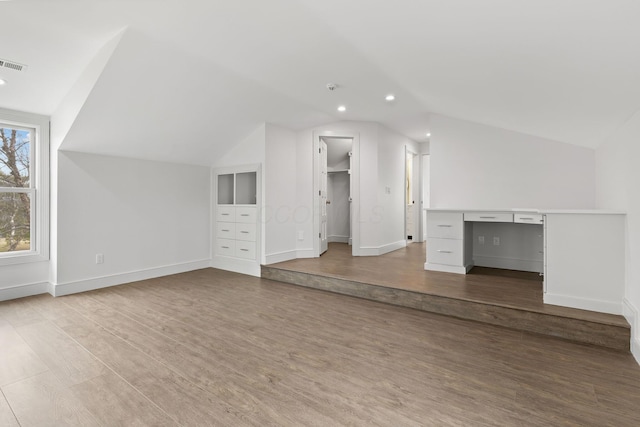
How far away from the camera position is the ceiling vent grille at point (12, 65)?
9.24ft

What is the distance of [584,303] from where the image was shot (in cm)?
266

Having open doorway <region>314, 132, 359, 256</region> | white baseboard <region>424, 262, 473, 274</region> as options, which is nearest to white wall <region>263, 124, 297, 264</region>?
open doorway <region>314, 132, 359, 256</region>

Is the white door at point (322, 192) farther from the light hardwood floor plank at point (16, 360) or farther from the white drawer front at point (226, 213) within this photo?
the light hardwood floor plank at point (16, 360)

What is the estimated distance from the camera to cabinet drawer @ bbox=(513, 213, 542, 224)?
3369 millimetres

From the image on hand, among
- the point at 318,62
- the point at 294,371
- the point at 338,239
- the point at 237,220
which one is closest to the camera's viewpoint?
the point at 294,371

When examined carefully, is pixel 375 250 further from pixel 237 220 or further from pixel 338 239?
pixel 237 220

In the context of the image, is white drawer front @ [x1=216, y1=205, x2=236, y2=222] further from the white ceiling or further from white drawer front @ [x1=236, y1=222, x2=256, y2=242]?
the white ceiling

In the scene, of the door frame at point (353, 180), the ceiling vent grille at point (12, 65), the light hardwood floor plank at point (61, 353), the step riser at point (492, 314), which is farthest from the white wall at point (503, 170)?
the ceiling vent grille at point (12, 65)

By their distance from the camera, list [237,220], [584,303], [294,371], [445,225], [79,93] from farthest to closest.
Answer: [237,220], [445,225], [79,93], [584,303], [294,371]

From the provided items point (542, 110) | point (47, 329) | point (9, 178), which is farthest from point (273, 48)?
point (9, 178)

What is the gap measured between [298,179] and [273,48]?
264 centimetres

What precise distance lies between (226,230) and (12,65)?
3.21 metres

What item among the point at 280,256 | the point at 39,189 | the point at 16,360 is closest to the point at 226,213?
the point at 280,256

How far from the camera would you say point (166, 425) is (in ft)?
5.02
